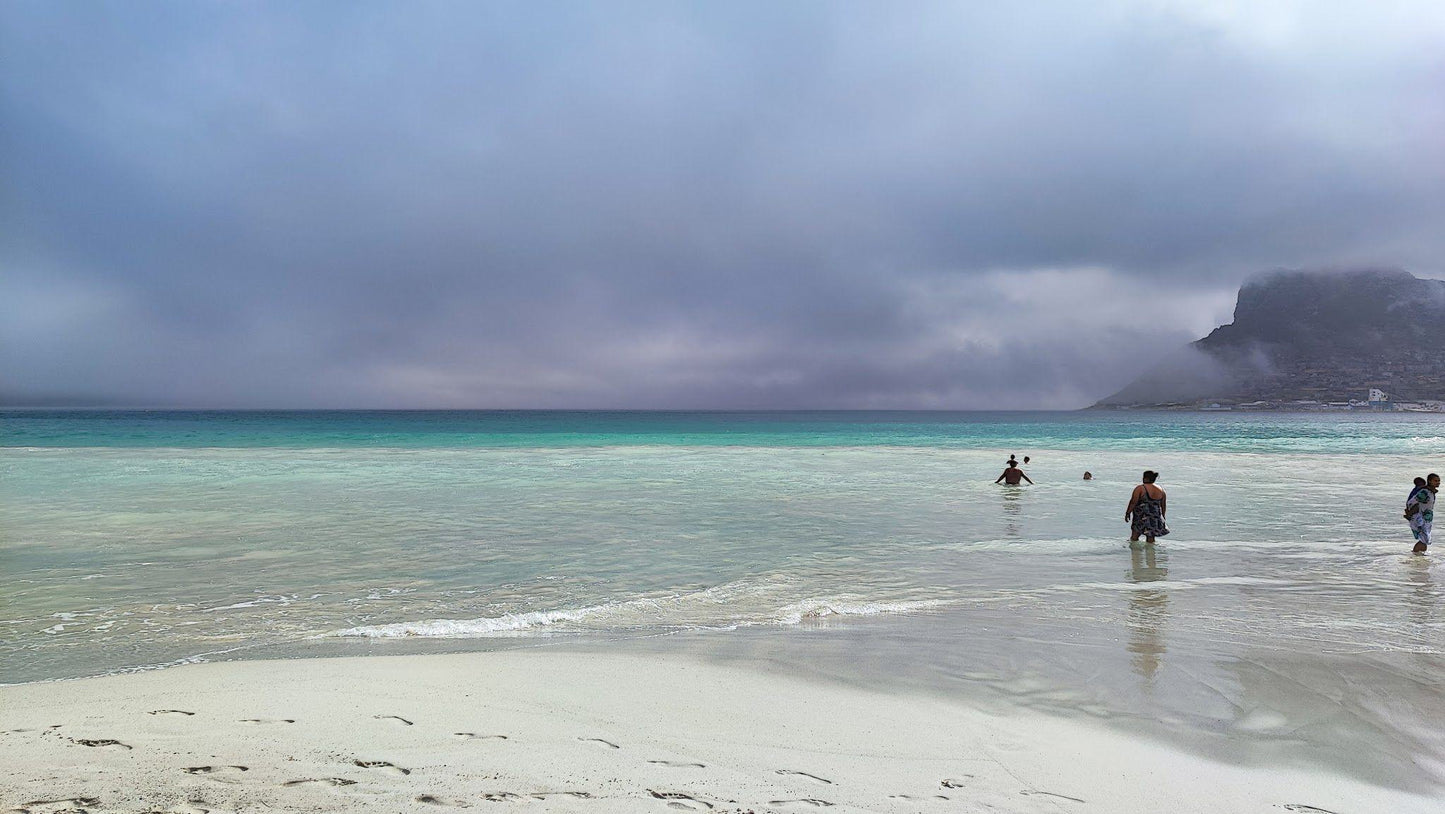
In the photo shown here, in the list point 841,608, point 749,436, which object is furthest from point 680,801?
point 749,436

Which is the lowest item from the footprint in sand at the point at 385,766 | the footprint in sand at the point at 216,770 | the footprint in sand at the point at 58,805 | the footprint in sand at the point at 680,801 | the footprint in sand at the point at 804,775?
the footprint in sand at the point at 804,775

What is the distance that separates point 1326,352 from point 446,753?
23034 centimetres

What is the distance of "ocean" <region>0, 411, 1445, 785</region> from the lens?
6.03 metres

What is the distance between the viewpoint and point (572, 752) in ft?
14.3

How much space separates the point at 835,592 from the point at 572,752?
19.2 feet

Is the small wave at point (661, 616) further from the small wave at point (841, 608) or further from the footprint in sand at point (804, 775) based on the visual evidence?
the footprint in sand at point (804, 775)

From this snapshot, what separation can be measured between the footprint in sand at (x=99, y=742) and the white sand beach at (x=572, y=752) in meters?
0.02

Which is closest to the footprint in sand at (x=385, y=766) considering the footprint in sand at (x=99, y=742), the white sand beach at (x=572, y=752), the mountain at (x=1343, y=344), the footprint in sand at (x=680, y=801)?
the white sand beach at (x=572, y=752)

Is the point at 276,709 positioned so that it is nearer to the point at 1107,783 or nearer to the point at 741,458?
the point at 1107,783

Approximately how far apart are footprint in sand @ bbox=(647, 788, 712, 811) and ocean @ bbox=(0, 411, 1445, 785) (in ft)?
8.50

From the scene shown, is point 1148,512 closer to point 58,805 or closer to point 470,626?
point 470,626

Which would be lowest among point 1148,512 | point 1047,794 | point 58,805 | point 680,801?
point 1047,794

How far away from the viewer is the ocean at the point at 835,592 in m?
6.03

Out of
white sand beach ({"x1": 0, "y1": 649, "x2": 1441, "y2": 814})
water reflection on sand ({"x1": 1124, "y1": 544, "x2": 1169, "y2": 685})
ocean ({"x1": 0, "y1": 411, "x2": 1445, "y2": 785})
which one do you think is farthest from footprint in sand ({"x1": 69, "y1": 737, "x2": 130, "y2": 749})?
water reflection on sand ({"x1": 1124, "y1": 544, "x2": 1169, "y2": 685})
